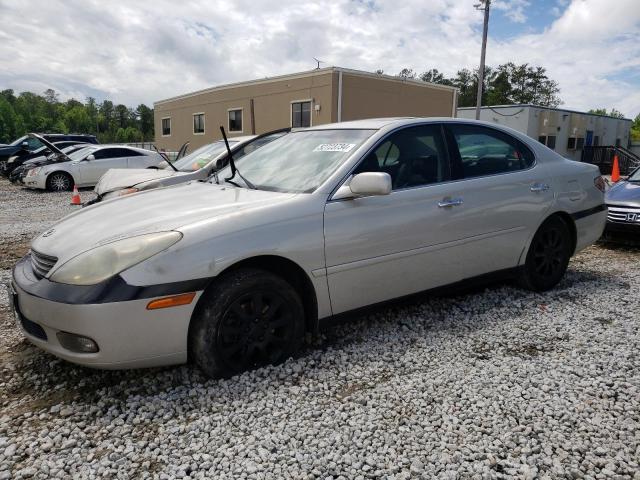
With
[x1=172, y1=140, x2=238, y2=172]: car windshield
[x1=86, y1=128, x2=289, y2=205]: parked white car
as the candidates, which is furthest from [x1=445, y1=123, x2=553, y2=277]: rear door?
[x1=172, y1=140, x2=238, y2=172]: car windshield

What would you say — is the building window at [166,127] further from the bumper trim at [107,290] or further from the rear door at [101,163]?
the bumper trim at [107,290]

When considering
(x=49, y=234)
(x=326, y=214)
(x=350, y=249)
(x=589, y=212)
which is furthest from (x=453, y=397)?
(x=589, y=212)

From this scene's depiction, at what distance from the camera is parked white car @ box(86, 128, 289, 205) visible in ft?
20.8

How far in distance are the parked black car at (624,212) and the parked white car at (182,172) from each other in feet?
15.3

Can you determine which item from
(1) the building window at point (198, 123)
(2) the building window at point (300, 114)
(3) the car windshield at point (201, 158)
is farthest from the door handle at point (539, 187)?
(1) the building window at point (198, 123)

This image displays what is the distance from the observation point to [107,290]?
247cm

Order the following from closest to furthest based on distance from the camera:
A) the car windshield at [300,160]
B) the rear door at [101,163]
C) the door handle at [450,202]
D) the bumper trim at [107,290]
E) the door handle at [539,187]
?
the bumper trim at [107,290]
the car windshield at [300,160]
the door handle at [450,202]
the door handle at [539,187]
the rear door at [101,163]

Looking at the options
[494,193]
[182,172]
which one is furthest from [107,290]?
[182,172]

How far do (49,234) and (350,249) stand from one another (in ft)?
6.38

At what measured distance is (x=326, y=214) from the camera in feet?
10.1

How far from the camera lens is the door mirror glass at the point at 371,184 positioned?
9.95 feet

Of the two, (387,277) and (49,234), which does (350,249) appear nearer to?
(387,277)

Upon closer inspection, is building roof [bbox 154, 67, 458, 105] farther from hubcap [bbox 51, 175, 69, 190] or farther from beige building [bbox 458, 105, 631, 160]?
hubcap [bbox 51, 175, 69, 190]

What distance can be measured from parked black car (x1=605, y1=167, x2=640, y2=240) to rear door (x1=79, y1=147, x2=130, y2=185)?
12976 mm
